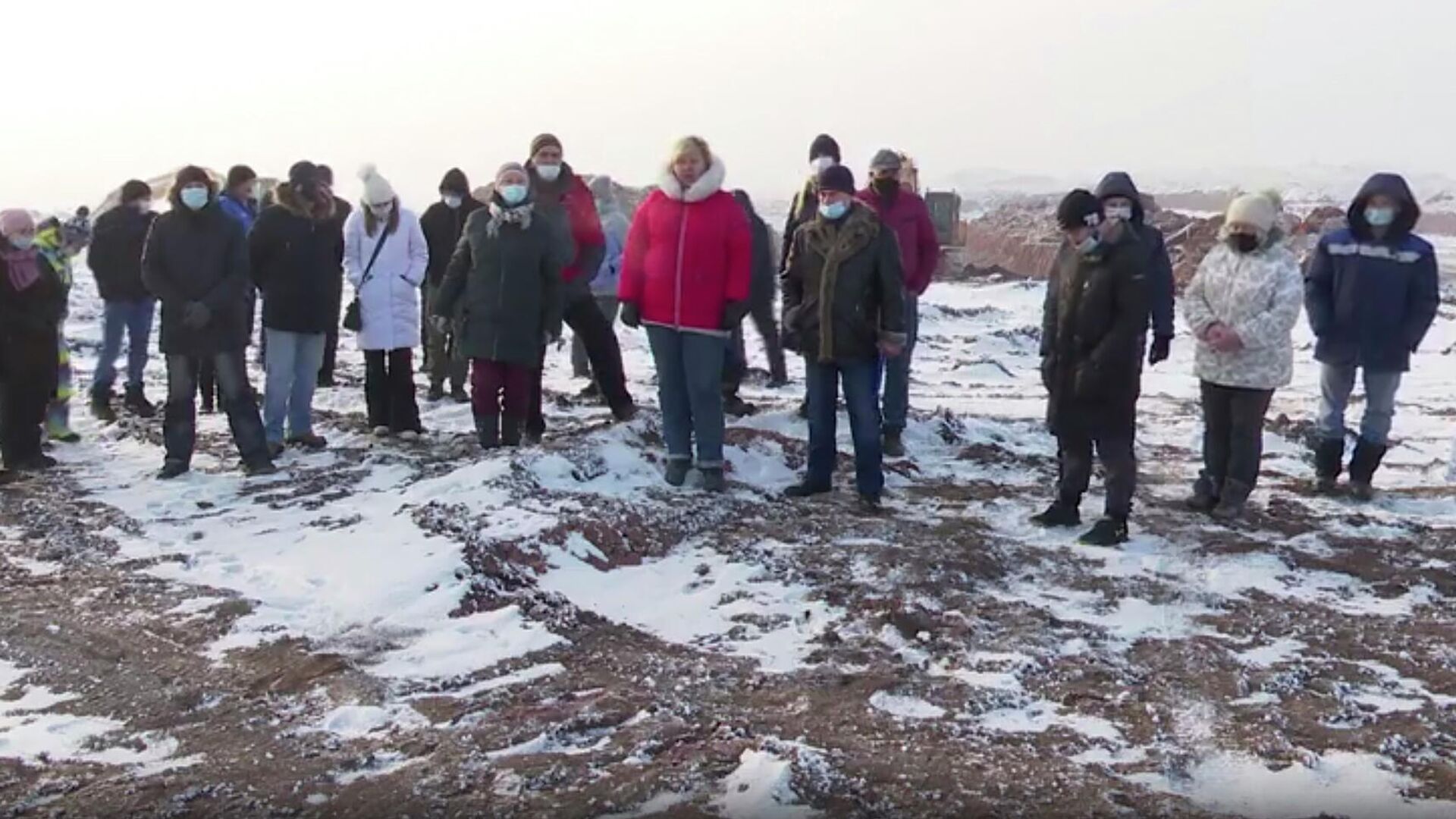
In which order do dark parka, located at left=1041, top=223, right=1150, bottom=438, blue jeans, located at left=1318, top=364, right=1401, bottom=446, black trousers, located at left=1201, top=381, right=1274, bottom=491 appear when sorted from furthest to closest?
blue jeans, located at left=1318, top=364, right=1401, bottom=446, black trousers, located at left=1201, top=381, right=1274, bottom=491, dark parka, located at left=1041, top=223, right=1150, bottom=438

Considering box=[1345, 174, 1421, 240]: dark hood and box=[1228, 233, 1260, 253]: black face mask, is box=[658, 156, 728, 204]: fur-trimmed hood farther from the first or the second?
box=[1345, 174, 1421, 240]: dark hood

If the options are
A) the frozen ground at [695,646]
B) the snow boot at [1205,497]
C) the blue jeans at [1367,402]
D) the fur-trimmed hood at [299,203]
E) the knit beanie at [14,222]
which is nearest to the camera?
the frozen ground at [695,646]

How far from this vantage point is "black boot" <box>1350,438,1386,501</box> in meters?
7.39

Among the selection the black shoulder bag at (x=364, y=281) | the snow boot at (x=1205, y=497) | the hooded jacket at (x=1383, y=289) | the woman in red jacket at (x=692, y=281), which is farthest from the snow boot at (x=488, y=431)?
the hooded jacket at (x=1383, y=289)

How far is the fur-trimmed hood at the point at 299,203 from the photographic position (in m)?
7.99

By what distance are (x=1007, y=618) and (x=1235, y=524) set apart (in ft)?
7.11

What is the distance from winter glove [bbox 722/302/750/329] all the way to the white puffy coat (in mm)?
2606

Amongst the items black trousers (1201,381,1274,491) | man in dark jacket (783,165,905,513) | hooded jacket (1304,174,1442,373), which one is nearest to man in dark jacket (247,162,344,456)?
man in dark jacket (783,165,905,513)

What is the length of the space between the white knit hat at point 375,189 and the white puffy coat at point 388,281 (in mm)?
138

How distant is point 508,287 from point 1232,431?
3929 millimetres

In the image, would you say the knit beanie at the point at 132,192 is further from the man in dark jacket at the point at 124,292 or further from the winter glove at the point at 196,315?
the winter glove at the point at 196,315

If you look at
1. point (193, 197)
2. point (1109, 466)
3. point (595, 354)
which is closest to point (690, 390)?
point (595, 354)

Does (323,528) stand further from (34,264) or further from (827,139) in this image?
(827,139)

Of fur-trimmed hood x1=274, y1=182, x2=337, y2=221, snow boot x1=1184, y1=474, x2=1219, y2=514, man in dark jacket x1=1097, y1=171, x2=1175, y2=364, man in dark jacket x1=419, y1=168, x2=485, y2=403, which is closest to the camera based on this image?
man in dark jacket x1=1097, y1=171, x2=1175, y2=364
